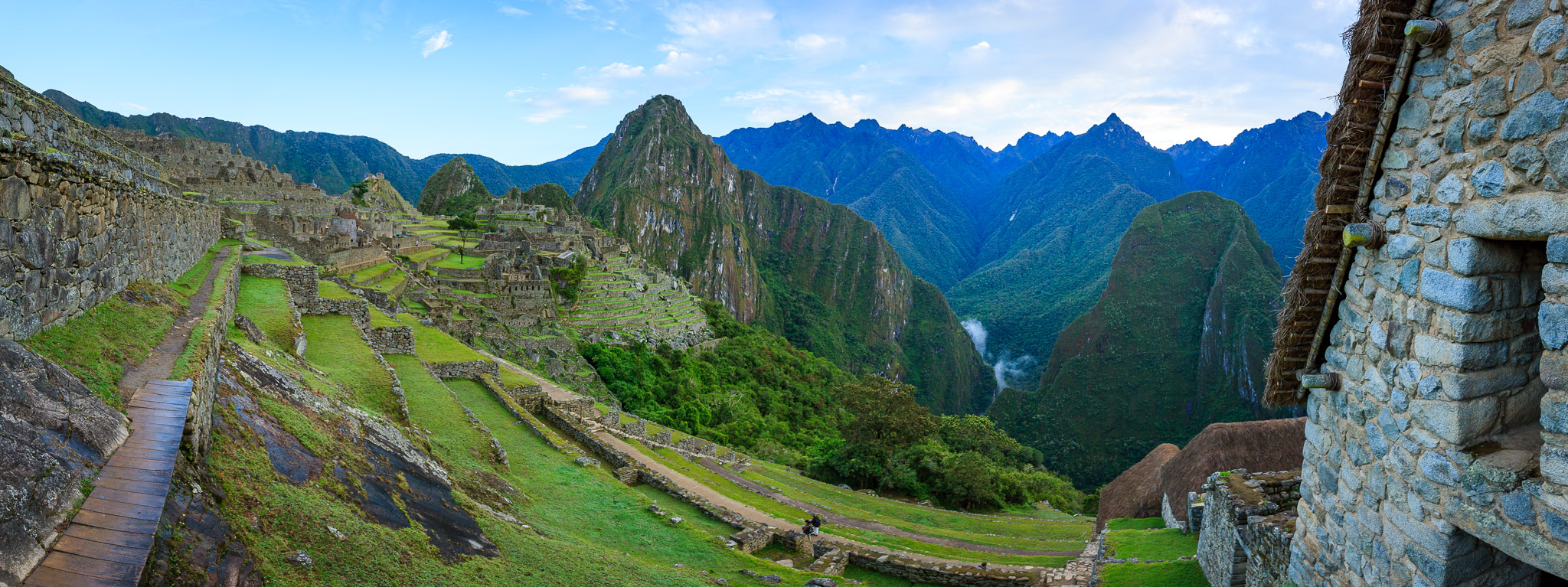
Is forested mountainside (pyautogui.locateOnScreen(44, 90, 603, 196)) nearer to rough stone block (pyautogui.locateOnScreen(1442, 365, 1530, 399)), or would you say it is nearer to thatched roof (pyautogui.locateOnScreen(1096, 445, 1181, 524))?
thatched roof (pyautogui.locateOnScreen(1096, 445, 1181, 524))

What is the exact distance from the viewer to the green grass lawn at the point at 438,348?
60.9 ft

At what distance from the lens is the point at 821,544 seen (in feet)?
42.7

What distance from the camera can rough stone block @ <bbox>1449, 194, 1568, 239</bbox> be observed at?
2764mm

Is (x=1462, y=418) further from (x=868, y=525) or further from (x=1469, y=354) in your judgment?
(x=868, y=525)

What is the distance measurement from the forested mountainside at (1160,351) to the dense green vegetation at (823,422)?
37.8 meters

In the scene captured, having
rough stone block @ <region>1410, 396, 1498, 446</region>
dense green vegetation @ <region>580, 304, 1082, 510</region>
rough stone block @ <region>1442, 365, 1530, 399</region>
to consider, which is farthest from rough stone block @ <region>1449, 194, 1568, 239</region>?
dense green vegetation @ <region>580, 304, 1082, 510</region>

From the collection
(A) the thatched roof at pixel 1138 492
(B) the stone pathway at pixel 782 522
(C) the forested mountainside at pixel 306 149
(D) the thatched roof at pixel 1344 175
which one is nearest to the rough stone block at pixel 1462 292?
(D) the thatched roof at pixel 1344 175

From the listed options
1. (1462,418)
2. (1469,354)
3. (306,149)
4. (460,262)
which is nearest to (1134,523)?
(1462,418)

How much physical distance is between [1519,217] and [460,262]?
49777 millimetres

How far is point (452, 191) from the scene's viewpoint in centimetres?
9681

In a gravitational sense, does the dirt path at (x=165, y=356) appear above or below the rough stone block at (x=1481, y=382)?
below

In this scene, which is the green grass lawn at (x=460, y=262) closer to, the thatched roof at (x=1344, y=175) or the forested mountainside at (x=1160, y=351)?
the thatched roof at (x=1344, y=175)

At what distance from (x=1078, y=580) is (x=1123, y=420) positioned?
3835 inches

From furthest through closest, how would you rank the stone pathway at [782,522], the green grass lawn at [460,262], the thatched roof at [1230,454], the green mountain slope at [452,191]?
the green mountain slope at [452,191] → the green grass lawn at [460,262] → the thatched roof at [1230,454] → the stone pathway at [782,522]
